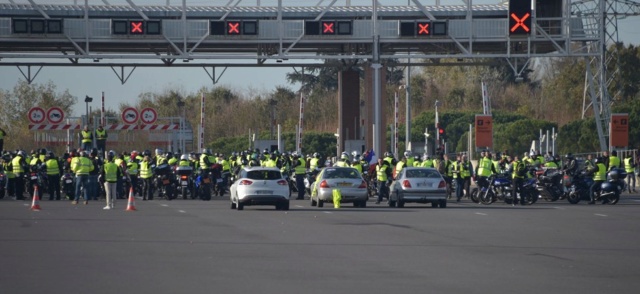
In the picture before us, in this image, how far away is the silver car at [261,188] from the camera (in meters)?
34.2

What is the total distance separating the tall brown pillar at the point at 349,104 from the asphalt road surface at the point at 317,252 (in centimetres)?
2775

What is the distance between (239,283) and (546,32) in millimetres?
40401

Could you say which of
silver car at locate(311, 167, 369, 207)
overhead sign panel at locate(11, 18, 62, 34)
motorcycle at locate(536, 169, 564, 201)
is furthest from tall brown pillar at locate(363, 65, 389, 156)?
silver car at locate(311, 167, 369, 207)

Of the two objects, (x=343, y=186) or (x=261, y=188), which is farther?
(x=343, y=186)

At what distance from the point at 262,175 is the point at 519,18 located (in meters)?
12.8

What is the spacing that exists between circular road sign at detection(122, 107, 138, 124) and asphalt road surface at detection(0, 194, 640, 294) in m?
19.0

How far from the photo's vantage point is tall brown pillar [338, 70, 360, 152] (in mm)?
60812

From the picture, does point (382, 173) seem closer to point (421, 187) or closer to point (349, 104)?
point (421, 187)

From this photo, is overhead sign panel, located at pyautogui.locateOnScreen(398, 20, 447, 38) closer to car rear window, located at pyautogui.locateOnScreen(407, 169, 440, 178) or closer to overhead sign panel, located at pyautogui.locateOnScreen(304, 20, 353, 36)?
overhead sign panel, located at pyautogui.locateOnScreen(304, 20, 353, 36)

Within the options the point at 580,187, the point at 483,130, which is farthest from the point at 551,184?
the point at 483,130

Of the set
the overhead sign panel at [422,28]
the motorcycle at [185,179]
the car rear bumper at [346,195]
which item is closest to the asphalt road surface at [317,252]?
the car rear bumper at [346,195]

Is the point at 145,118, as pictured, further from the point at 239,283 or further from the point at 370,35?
the point at 239,283

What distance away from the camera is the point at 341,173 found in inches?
1485

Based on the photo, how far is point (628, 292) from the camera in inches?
578
